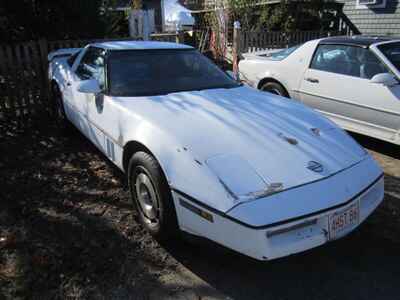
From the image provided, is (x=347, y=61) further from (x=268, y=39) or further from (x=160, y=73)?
(x=268, y=39)

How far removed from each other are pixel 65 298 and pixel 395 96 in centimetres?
413

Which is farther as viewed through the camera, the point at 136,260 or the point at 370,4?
the point at 370,4

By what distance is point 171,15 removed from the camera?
71.3 ft

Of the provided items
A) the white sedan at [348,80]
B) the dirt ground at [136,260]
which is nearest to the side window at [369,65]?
the white sedan at [348,80]

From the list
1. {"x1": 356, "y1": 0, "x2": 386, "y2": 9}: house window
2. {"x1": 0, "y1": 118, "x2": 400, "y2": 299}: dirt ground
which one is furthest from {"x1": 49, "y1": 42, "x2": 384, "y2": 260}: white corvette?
{"x1": 356, "y1": 0, "x2": 386, "y2": 9}: house window

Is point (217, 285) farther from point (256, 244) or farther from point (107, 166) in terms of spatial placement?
point (107, 166)

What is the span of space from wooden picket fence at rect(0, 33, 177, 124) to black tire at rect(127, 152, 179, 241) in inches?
150

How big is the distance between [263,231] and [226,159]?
588 millimetres

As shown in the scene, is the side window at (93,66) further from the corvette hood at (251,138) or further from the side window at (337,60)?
the side window at (337,60)

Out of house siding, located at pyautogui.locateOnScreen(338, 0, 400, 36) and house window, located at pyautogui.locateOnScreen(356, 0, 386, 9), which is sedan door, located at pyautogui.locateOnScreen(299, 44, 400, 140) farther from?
house window, located at pyautogui.locateOnScreen(356, 0, 386, 9)

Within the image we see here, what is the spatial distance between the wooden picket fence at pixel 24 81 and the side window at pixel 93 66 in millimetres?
1864

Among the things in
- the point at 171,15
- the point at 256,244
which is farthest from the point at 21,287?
the point at 171,15

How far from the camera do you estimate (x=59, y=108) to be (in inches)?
219

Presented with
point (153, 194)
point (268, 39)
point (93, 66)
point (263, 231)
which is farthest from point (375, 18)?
point (263, 231)
